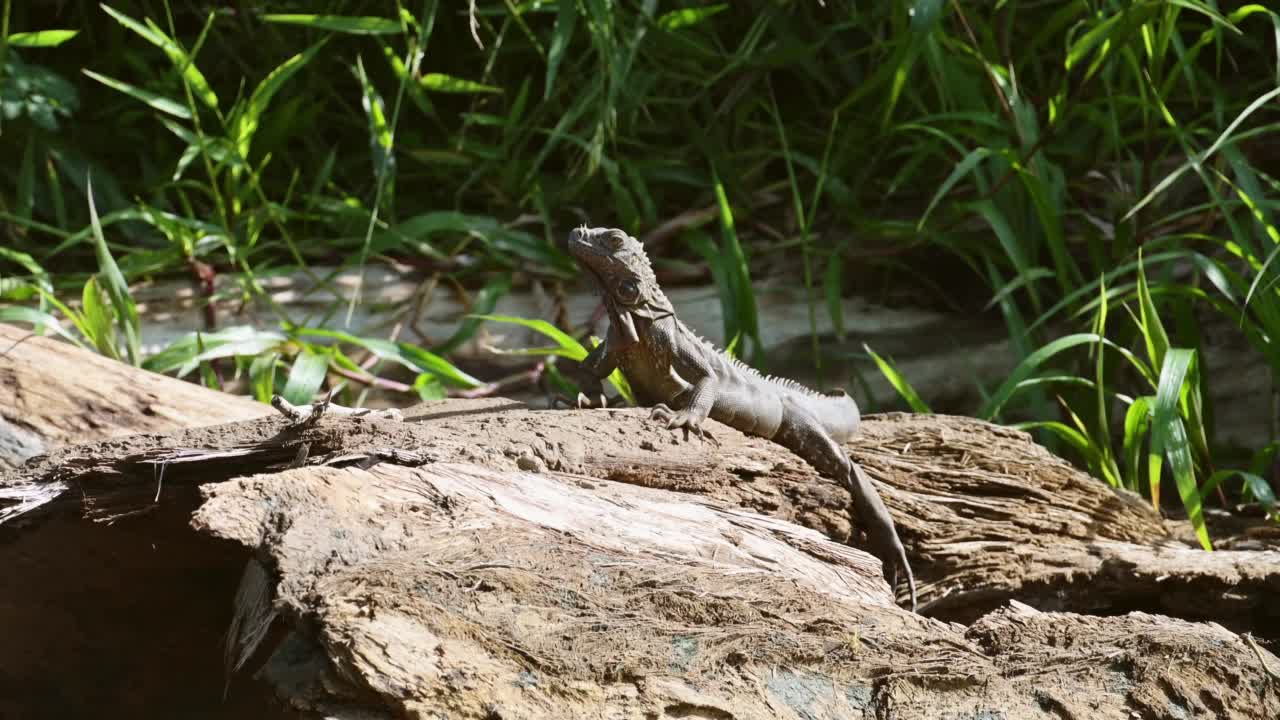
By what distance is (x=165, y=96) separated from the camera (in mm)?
5562

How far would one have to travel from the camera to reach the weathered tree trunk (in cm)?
233

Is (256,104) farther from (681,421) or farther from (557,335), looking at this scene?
(681,421)

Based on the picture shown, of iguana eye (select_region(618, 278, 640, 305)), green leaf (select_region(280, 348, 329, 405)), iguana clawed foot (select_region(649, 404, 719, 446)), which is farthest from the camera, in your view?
green leaf (select_region(280, 348, 329, 405))

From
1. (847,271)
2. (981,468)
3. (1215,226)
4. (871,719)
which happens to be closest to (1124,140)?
(1215,226)

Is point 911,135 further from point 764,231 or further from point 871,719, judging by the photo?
point 871,719

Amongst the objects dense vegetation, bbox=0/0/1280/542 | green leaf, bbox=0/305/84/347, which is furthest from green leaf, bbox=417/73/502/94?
green leaf, bbox=0/305/84/347

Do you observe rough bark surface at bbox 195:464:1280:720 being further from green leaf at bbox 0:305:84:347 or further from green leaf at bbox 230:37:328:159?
green leaf at bbox 230:37:328:159

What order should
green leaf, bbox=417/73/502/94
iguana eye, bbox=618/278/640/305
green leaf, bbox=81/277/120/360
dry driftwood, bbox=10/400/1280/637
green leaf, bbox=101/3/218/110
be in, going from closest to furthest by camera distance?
dry driftwood, bbox=10/400/1280/637
iguana eye, bbox=618/278/640/305
green leaf, bbox=81/277/120/360
green leaf, bbox=101/3/218/110
green leaf, bbox=417/73/502/94

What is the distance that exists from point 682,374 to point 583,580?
124 centimetres

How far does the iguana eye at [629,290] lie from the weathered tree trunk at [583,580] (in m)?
0.48

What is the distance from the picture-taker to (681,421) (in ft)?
11.0

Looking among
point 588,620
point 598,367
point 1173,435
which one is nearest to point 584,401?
point 598,367

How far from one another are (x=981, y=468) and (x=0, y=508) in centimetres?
258

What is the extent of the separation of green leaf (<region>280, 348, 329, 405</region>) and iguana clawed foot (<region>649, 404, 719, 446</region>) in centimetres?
183
